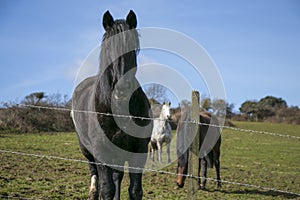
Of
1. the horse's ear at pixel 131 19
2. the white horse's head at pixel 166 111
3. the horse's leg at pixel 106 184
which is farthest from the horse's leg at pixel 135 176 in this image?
the white horse's head at pixel 166 111

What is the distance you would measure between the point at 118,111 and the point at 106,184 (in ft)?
2.86

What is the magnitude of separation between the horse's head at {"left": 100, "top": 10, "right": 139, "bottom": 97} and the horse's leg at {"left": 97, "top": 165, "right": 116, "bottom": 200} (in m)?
0.96

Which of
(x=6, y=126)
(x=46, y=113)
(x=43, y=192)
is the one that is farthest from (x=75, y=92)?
(x=46, y=113)

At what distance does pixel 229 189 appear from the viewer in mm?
8367

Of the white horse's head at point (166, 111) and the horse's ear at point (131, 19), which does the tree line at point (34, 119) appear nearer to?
the white horse's head at point (166, 111)

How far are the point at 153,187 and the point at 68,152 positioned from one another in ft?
21.6

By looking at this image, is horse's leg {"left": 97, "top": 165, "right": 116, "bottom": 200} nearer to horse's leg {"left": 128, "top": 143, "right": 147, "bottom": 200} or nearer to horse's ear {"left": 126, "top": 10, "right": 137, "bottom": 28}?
horse's leg {"left": 128, "top": 143, "right": 147, "bottom": 200}

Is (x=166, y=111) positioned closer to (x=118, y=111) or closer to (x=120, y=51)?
(x=118, y=111)

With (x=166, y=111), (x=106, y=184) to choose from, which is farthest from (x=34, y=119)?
(x=106, y=184)

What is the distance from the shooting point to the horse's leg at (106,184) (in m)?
3.96

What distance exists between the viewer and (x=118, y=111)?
150 inches

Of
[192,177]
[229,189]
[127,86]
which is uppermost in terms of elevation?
[127,86]

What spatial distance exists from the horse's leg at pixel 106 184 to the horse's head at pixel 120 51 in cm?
96

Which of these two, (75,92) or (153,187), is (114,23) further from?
(153,187)
